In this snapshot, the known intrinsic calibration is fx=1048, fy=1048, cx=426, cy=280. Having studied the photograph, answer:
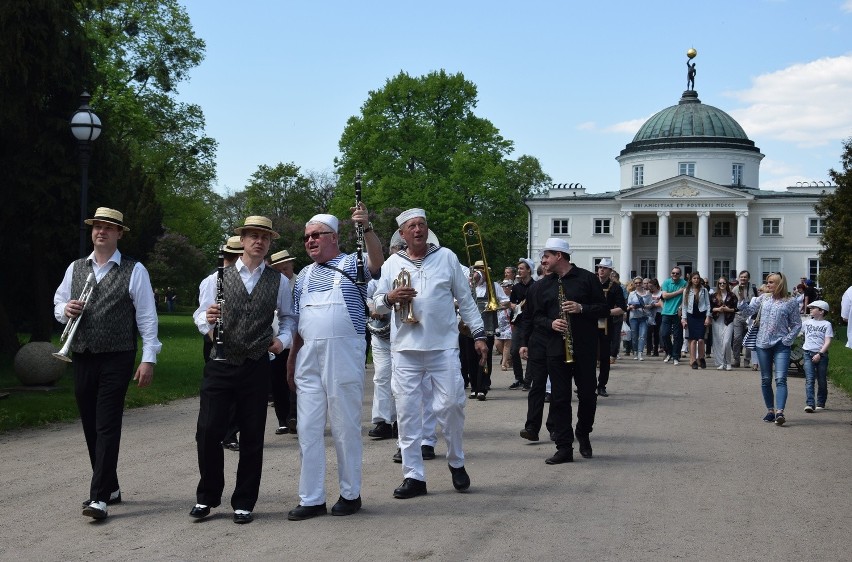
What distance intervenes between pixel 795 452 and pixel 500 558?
577 centimetres

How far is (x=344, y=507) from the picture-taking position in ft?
24.6

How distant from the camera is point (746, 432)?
12.4 meters

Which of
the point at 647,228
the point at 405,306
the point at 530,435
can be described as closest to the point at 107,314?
the point at 405,306

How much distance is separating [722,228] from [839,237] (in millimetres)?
41094

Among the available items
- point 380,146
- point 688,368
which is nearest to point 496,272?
point 380,146

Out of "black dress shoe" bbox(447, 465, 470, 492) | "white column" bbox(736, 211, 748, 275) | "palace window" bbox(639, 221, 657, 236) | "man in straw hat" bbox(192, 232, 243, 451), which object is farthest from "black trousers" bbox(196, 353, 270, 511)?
"palace window" bbox(639, 221, 657, 236)

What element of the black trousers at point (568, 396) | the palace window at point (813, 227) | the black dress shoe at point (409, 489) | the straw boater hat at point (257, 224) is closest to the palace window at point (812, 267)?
the palace window at point (813, 227)

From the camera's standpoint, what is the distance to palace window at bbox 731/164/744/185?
8694 centimetres

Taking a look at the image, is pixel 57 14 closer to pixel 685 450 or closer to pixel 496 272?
pixel 685 450

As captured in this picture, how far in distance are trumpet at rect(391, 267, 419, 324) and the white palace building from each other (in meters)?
74.0

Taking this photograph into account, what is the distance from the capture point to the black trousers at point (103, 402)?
7461mm

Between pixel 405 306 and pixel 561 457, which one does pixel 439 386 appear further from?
pixel 561 457

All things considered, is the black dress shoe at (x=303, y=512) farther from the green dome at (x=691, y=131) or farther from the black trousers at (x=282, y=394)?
the green dome at (x=691, y=131)

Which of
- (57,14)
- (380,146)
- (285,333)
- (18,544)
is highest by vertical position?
(380,146)
